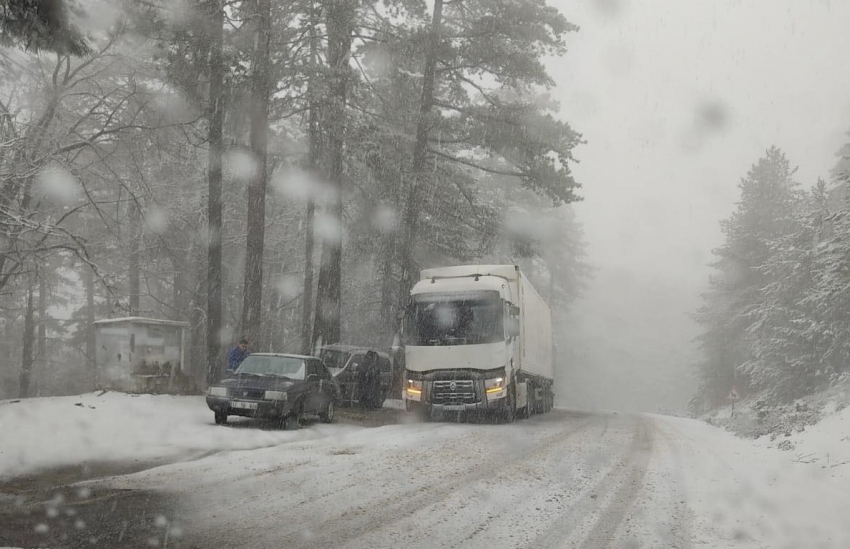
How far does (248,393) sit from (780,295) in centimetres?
2330

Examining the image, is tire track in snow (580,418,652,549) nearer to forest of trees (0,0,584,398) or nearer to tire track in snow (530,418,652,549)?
tire track in snow (530,418,652,549)

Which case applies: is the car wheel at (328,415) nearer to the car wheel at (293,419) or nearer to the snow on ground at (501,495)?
the car wheel at (293,419)

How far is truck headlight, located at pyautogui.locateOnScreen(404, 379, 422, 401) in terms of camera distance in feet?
55.5

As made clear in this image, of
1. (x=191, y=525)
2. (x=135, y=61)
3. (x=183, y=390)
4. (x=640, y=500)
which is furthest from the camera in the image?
(x=135, y=61)

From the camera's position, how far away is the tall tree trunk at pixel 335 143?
67.9 feet

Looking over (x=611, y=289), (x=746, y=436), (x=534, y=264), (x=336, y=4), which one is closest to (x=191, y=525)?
(x=746, y=436)

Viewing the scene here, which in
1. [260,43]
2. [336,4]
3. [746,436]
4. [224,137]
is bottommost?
[746,436]

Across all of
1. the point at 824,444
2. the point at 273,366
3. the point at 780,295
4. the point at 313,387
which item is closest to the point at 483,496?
the point at 824,444

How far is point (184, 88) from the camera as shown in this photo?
18953 mm

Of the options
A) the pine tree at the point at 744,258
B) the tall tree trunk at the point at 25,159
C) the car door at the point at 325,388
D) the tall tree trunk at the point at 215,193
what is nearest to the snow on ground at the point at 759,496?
the car door at the point at 325,388

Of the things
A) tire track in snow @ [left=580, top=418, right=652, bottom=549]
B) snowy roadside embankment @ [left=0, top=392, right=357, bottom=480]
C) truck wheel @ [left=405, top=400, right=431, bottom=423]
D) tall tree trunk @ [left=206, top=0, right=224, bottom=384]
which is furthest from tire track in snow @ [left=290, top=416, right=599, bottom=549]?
tall tree trunk @ [left=206, top=0, right=224, bottom=384]

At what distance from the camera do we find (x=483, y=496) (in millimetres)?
7480

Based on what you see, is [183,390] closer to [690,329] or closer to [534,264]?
[534,264]

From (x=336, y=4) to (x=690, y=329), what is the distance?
100815 millimetres
